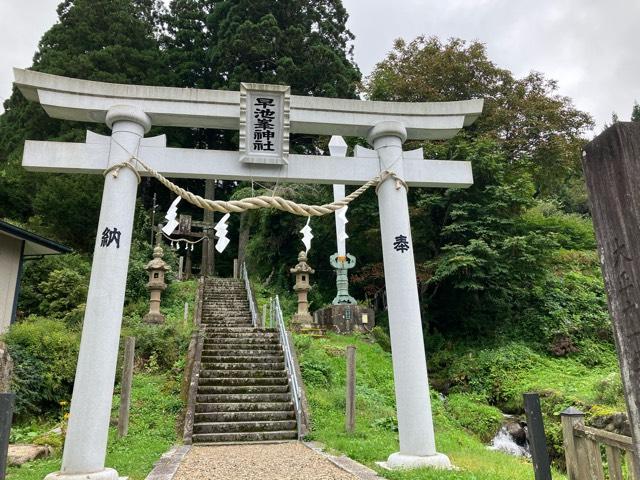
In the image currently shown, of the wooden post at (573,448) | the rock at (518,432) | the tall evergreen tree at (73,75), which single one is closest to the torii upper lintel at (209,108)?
the wooden post at (573,448)

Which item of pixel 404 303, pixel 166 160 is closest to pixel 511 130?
pixel 404 303

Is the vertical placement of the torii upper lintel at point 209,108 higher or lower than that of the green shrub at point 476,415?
higher

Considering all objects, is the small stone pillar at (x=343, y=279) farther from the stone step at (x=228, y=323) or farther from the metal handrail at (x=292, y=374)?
the metal handrail at (x=292, y=374)

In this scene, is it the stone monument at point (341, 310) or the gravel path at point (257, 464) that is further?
the stone monument at point (341, 310)

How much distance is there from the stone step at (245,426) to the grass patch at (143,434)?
54cm

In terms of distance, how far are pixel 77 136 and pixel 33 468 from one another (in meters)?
16.9

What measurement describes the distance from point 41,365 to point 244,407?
13.6 feet

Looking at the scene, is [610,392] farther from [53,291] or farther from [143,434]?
[53,291]

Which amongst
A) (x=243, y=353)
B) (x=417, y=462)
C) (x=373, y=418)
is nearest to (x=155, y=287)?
(x=243, y=353)

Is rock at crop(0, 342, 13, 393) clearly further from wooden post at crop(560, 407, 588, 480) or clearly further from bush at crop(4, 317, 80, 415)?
wooden post at crop(560, 407, 588, 480)

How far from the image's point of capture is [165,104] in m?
6.14

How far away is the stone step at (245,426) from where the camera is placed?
8.11 metres

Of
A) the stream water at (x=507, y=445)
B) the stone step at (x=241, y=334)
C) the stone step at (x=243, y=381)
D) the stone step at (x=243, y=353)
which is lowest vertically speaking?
the stream water at (x=507, y=445)

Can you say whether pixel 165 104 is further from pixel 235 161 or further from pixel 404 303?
pixel 404 303
